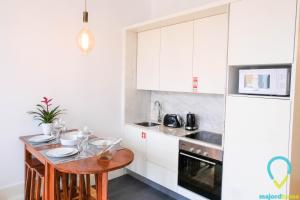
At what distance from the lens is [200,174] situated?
8.23 feet

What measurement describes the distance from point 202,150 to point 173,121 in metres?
0.84

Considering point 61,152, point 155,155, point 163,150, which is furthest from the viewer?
point 155,155

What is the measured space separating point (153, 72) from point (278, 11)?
1.72 metres

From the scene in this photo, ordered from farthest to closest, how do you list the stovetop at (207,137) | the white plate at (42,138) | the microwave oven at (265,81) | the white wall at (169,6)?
the white wall at (169,6), the stovetop at (207,137), the white plate at (42,138), the microwave oven at (265,81)

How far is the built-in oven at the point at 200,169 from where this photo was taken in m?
2.31

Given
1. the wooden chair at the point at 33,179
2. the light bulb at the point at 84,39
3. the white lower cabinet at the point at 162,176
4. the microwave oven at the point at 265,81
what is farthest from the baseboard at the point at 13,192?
the microwave oven at the point at 265,81

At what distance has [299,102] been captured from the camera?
187 cm

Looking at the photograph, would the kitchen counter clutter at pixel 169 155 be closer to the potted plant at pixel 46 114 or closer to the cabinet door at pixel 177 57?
the cabinet door at pixel 177 57

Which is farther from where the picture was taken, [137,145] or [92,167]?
[137,145]

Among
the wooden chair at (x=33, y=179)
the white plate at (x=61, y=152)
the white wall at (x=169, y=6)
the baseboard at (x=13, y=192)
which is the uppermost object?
the white wall at (x=169, y=6)

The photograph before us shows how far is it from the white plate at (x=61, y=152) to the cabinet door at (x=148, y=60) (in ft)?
5.02

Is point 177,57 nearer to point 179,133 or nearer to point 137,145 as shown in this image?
point 179,133

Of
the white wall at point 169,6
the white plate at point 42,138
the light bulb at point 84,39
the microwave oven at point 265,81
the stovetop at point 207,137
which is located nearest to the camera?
the microwave oven at point 265,81

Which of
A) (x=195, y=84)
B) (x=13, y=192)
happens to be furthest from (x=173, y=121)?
(x=13, y=192)
